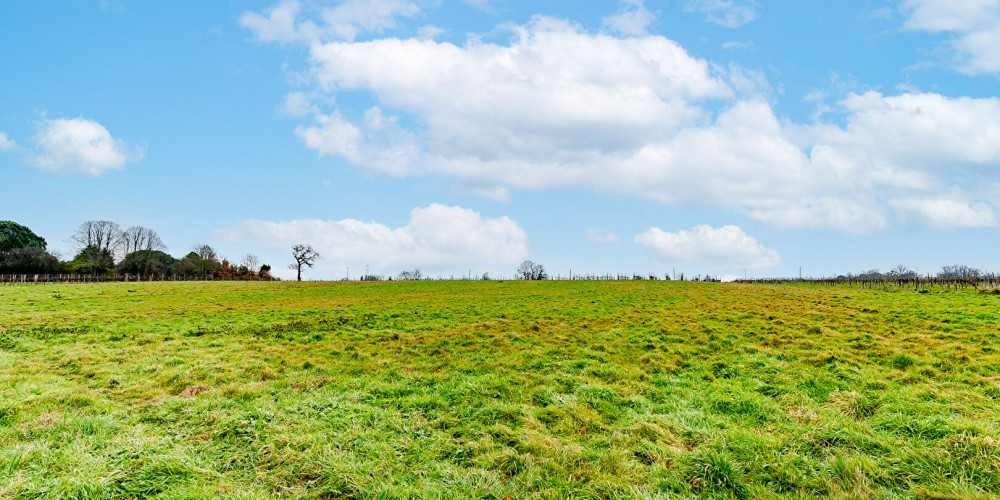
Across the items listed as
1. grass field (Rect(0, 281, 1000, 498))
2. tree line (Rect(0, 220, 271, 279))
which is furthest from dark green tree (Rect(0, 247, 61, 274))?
grass field (Rect(0, 281, 1000, 498))

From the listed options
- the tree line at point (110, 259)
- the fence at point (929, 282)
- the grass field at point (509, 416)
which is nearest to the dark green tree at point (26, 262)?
the tree line at point (110, 259)

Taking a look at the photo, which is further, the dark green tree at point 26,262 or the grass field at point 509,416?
the dark green tree at point 26,262

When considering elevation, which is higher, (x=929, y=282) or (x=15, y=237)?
(x=15, y=237)

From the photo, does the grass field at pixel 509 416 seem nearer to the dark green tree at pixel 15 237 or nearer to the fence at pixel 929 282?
the fence at pixel 929 282

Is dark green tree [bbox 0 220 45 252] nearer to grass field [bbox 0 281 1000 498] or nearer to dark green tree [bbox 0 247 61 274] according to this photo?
dark green tree [bbox 0 247 61 274]

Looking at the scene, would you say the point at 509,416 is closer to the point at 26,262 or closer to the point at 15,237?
the point at 26,262

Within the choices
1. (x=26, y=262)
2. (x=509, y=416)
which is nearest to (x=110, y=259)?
(x=26, y=262)

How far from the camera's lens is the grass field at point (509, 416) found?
5.05 m

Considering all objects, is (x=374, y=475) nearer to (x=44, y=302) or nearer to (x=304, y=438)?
(x=304, y=438)

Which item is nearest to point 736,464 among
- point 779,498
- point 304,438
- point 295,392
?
point 779,498

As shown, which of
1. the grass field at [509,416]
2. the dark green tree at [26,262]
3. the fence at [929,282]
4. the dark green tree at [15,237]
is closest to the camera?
the grass field at [509,416]

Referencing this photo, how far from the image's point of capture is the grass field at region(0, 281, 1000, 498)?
5.05 meters

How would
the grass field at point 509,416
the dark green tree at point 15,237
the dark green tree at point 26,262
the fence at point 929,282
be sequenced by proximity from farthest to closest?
the dark green tree at point 15,237 → the dark green tree at point 26,262 → the fence at point 929,282 → the grass field at point 509,416

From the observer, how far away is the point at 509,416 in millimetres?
7297
